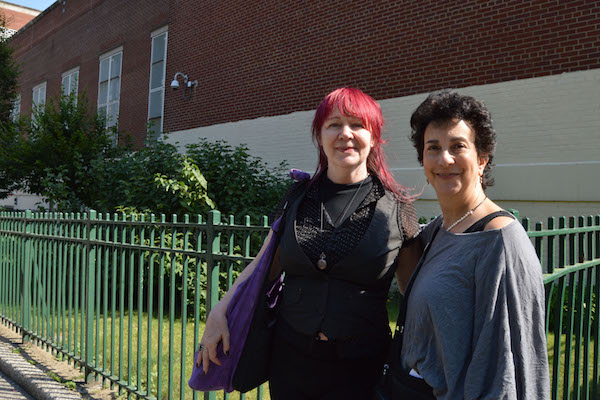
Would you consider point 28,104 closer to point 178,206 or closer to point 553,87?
point 178,206

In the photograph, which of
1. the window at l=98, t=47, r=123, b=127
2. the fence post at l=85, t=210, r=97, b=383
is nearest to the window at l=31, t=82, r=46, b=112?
the window at l=98, t=47, r=123, b=127

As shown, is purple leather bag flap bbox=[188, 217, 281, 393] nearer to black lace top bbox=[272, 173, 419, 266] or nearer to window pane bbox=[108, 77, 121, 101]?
black lace top bbox=[272, 173, 419, 266]

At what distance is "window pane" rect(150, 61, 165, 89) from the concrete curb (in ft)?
35.9

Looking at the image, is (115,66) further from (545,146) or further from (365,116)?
(365,116)

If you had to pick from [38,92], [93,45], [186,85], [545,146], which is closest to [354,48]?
[545,146]

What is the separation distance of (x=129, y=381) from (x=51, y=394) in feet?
2.77

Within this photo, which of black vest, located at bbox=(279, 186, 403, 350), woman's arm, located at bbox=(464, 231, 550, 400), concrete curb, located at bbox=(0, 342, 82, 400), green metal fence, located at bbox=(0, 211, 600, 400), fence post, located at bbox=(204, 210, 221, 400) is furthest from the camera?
concrete curb, located at bbox=(0, 342, 82, 400)

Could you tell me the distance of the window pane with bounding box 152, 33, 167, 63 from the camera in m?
15.1

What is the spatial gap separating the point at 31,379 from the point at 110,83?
1443 cm

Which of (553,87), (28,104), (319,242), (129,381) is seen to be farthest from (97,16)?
(319,242)

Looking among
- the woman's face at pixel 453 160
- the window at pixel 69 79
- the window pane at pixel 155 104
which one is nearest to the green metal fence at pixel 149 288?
the woman's face at pixel 453 160

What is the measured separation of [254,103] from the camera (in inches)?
478

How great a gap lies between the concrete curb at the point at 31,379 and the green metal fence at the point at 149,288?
0.26m

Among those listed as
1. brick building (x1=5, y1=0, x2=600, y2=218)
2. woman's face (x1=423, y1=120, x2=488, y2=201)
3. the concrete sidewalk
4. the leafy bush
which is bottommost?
the concrete sidewalk
